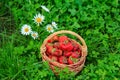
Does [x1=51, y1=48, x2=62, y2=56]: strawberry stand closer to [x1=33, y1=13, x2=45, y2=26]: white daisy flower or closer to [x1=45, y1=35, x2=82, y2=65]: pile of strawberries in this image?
[x1=45, y1=35, x2=82, y2=65]: pile of strawberries

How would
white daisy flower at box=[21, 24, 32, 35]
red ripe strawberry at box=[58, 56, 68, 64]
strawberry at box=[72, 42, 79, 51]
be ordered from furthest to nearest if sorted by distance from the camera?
white daisy flower at box=[21, 24, 32, 35] < strawberry at box=[72, 42, 79, 51] < red ripe strawberry at box=[58, 56, 68, 64]

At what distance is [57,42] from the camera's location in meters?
3.43

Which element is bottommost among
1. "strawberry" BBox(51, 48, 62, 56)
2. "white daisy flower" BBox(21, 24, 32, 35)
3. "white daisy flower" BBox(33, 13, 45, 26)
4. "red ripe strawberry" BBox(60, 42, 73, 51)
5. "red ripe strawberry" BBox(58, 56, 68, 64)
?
"red ripe strawberry" BBox(58, 56, 68, 64)

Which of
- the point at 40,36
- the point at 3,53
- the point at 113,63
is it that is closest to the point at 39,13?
the point at 40,36

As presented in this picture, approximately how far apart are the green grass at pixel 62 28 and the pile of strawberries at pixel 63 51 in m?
0.14

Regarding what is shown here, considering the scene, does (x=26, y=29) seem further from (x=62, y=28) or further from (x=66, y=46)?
(x=66, y=46)

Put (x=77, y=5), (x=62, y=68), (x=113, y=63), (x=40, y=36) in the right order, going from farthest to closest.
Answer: (x=77, y=5) → (x=40, y=36) → (x=113, y=63) → (x=62, y=68)

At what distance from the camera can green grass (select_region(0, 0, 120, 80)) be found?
3.29 m

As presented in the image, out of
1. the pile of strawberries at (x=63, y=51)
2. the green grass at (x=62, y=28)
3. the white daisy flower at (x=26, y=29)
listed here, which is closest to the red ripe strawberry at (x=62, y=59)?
the pile of strawberries at (x=63, y=51)

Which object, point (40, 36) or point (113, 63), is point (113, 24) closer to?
point (113, 63)

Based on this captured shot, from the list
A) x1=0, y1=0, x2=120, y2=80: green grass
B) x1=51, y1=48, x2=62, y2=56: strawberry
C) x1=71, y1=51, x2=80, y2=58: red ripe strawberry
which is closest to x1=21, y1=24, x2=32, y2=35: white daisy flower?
x1=0, y1=0, x2=120, y2=80: green grass

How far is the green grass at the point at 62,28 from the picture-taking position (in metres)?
3.29

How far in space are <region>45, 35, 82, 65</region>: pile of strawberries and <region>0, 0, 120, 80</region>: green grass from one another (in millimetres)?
140

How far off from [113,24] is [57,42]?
0.80 metres
